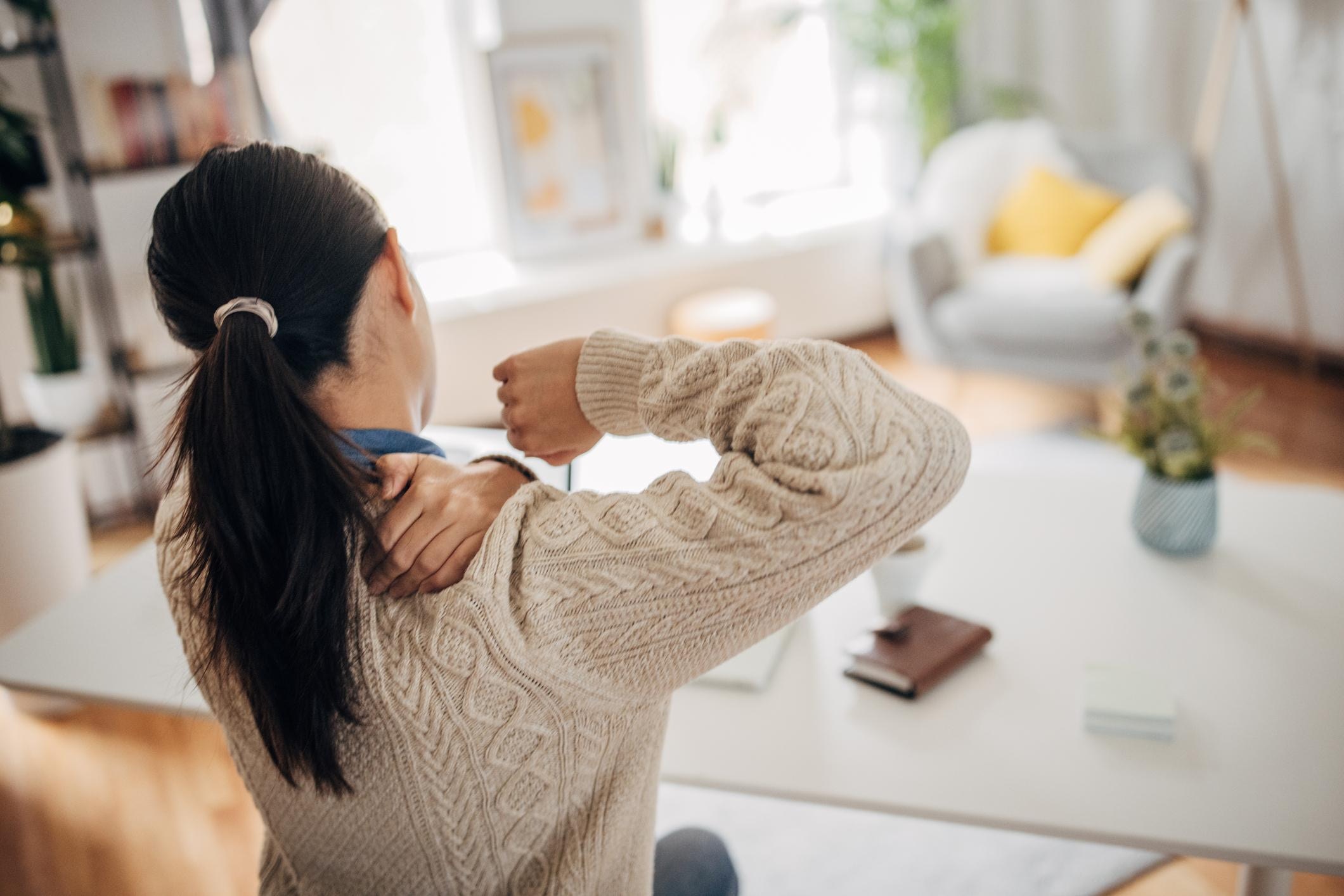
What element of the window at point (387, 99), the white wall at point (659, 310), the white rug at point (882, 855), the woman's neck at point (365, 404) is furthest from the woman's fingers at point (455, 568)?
the window at point (387, 99)

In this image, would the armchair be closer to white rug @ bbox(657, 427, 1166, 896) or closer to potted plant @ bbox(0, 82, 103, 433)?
white rug @ bbox(657, 427, 1166, 896)

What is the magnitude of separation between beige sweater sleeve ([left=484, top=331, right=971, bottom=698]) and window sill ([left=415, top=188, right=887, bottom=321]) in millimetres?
2655

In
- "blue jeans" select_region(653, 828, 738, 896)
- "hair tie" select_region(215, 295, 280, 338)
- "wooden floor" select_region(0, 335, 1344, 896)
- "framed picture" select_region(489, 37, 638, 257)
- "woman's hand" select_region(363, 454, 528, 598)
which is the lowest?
"wooden floor" select_region(0, 335, 1344, 896)

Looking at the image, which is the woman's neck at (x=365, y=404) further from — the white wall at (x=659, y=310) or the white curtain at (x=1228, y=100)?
the white curtain at (x=1228, y=100)

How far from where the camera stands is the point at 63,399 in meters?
2.86

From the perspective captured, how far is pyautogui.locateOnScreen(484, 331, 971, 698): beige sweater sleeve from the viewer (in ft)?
2.28

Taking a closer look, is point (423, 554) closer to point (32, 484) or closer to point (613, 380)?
point (613, 380)

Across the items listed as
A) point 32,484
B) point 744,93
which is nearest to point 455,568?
point 32,484

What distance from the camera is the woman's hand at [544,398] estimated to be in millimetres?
925

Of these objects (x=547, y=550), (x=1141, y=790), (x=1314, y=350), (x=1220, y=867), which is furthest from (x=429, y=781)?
(x=1314, y=350)

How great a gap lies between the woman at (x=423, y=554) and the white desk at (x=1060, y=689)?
0.75ft

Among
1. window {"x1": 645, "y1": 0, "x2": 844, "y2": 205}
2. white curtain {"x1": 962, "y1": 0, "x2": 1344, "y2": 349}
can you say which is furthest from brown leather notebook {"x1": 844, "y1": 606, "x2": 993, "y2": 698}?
white curtain {"x1": 962, "y1": 0, "x2": 1344, "y2": 349}

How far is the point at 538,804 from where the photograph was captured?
77 centimetres

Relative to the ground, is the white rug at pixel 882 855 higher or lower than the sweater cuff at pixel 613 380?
lower
